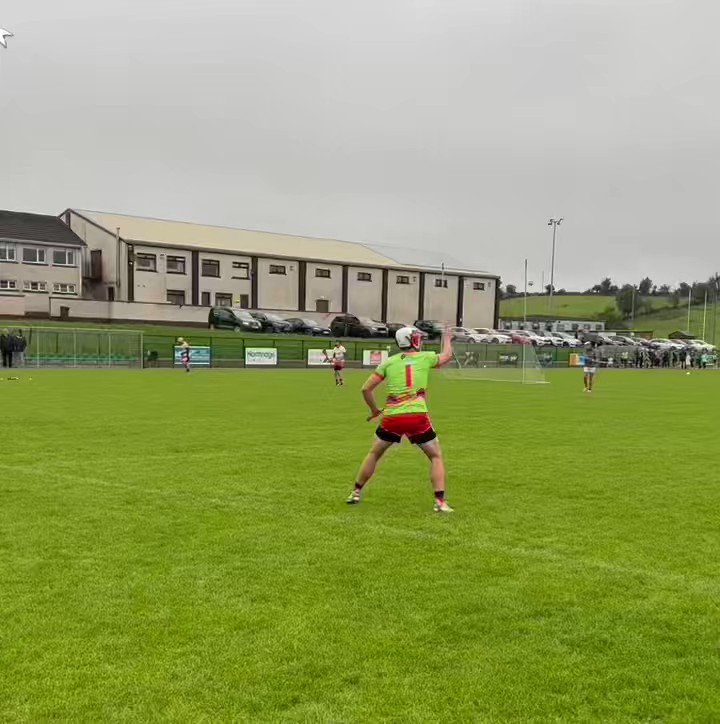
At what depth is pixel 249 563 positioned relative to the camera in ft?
19.7

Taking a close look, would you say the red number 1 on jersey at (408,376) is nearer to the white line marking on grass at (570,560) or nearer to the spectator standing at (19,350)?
the white line marking on grass at (570,560)

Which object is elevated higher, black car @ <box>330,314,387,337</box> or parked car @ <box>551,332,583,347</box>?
black car @ <box>330,314,387,337</box>

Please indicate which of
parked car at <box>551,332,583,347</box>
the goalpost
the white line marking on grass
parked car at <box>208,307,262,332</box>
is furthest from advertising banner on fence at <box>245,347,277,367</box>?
the white line marking on grass

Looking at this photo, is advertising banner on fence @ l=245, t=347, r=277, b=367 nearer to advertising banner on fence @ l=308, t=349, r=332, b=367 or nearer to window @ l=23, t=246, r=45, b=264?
advertising banner on fence @ l=308, t=349, r=332, b=367

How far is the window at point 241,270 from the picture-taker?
68.5 metres

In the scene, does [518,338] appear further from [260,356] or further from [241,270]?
[260,356]

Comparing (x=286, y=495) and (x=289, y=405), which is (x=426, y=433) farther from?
(x=289, y=405)

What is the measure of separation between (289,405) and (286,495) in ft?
41.7

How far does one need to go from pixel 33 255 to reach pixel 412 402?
6191cm

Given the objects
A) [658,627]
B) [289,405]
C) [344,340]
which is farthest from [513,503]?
[344,340]

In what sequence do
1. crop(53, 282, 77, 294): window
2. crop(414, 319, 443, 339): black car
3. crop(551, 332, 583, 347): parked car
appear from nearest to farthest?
1. crop(53, 282, 77, 294): window
2. crop(414, 319, 443, 339): black car
3. crop(551, 332, 583, 347): parked car

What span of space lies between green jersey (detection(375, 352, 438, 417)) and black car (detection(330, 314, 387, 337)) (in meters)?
55.2

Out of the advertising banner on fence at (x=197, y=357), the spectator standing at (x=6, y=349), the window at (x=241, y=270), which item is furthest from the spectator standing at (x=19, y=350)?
the window at (x=241, y=270)

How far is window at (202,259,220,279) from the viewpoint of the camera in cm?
6706
